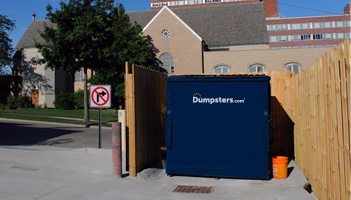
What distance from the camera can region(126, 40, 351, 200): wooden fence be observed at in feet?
14.7

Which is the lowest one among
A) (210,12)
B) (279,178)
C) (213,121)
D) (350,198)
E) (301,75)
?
(279,178)

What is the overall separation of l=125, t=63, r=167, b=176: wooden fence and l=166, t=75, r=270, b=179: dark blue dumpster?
2.35 ft

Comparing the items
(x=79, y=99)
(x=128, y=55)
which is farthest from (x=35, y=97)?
(x=128, y=55)

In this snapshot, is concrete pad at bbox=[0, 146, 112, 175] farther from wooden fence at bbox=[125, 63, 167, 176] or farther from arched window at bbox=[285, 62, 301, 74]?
arched window at bbox=[285, 62, 301, 74]

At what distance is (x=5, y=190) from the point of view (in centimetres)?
659

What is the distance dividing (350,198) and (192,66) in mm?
36475

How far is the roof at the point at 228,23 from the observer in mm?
45906

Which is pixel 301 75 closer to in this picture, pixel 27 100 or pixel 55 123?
pixel 55 123

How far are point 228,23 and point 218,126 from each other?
139 ft

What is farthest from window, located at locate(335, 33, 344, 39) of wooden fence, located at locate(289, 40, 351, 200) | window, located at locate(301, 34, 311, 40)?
wooden fence, located at locate(289, 40, 351, 200)

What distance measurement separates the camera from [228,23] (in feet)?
159

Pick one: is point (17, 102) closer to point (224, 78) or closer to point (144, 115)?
point (144, 115)

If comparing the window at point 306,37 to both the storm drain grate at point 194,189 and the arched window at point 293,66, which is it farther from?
the storm drain grate at point 194,189

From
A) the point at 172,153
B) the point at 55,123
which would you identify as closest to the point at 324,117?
the point at 172,153
